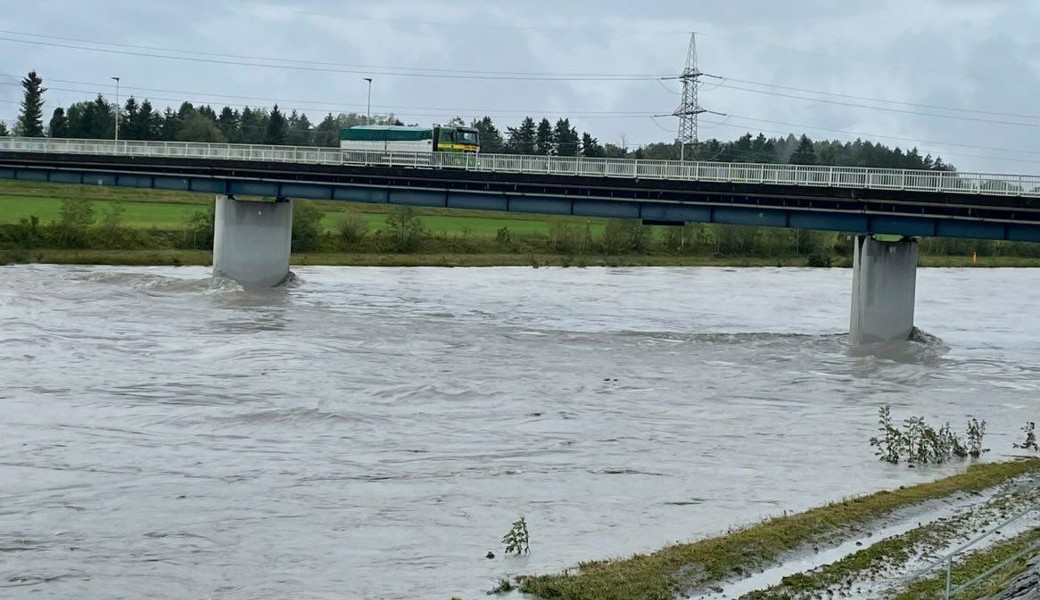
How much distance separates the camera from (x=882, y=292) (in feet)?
208

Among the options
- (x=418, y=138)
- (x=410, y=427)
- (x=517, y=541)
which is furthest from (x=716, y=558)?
(x=418, y=138)

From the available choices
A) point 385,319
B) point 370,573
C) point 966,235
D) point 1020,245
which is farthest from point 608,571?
point 1020,245

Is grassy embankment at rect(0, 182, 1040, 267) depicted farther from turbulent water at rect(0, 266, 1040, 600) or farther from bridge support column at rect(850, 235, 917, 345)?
bridge support column at rect(850, 235, 917, 345)

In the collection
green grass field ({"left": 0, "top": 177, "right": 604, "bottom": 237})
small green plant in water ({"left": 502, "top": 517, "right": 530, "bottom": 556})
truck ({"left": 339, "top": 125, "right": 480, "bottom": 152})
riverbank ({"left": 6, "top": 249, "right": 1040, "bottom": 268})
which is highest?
truck ({"left": 339, "top": 125, "right": 480, "bottom": 152})

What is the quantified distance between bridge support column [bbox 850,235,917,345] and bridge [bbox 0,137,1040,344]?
0.06 metres

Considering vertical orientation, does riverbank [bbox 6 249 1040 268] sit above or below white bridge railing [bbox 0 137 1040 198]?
below

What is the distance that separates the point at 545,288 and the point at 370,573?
233 feet

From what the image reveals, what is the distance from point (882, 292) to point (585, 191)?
18.3 meters

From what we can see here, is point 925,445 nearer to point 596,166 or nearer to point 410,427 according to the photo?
point 410,427

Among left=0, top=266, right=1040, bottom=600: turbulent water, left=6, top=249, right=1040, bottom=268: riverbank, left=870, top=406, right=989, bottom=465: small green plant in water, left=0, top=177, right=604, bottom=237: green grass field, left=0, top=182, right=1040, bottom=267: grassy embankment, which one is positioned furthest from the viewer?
left=0, top=177, right=604, bottom=237: green grass field

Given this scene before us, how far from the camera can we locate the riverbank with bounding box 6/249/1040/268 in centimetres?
A: 9619

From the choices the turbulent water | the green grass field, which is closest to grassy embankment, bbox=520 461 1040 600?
the turbulent water

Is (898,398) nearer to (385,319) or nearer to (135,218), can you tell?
(385,319)

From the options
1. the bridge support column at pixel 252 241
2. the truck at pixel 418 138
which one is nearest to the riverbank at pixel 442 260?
the truck at pixel 418 138
